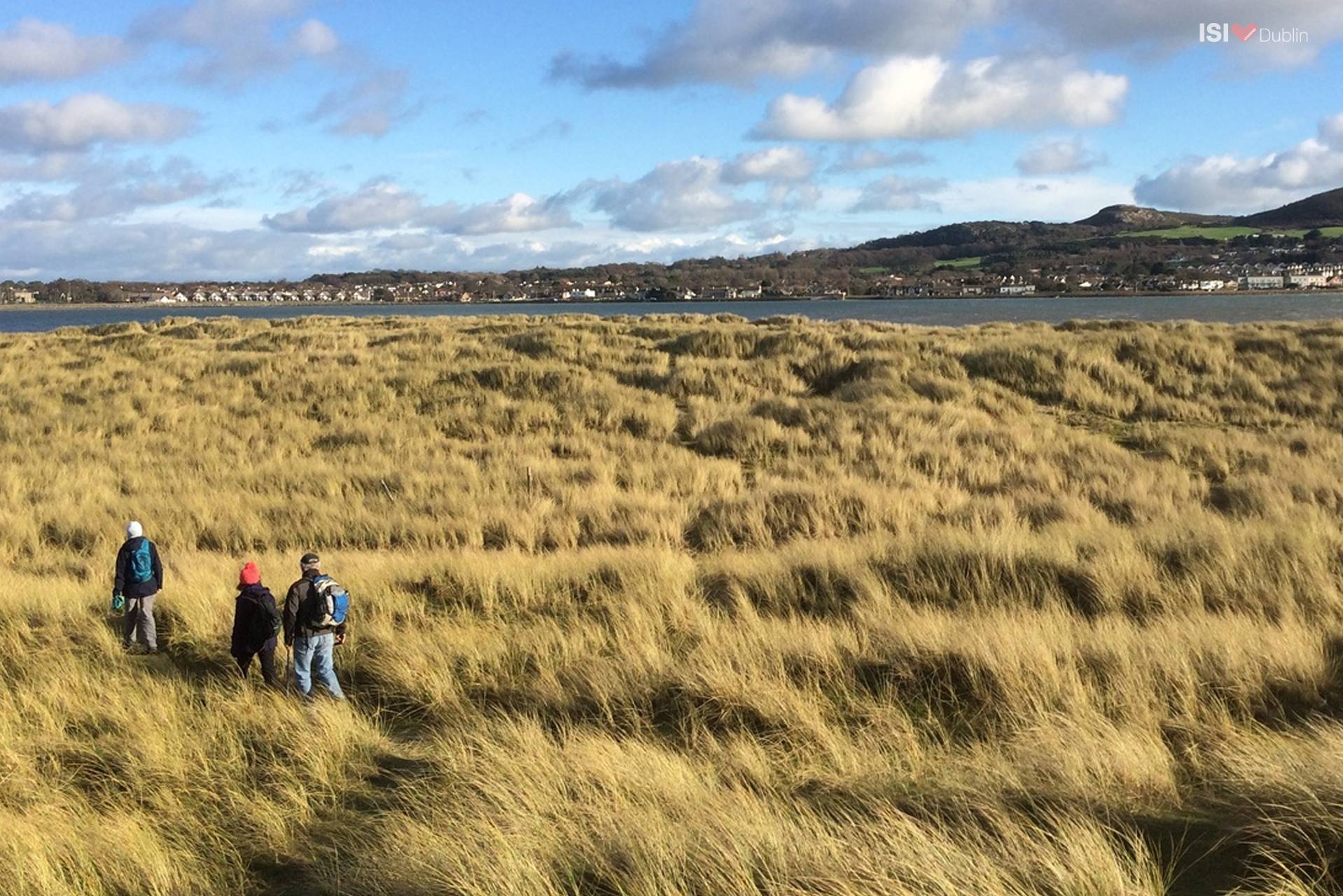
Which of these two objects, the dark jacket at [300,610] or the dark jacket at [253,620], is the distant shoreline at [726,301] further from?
the dark jacket at [300,610]

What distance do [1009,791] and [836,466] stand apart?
36.6 feet

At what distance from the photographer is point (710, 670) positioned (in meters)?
5.57

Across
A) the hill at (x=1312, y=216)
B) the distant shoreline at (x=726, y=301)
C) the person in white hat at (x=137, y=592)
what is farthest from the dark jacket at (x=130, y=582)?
the hill at (x=1312, y=216)

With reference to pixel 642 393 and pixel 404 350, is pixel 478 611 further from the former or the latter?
pixel 404 350

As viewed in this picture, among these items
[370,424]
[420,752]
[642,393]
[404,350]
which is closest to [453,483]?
[370,424]

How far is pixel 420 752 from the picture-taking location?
5.03 metres

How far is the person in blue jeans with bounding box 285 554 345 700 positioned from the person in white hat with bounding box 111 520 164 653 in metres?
2.03

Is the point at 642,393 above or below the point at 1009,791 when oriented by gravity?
above

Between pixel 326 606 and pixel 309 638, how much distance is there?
24 centimetres

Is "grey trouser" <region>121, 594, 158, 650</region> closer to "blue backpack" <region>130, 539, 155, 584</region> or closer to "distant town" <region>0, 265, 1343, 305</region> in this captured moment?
"blue backpack" <region>130, 539, 155, 584</region>

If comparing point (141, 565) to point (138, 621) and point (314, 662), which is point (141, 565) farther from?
point (314, 662)

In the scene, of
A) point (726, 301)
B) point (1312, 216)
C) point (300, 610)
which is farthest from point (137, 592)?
point (1312, 216)

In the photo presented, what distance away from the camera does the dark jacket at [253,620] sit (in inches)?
246

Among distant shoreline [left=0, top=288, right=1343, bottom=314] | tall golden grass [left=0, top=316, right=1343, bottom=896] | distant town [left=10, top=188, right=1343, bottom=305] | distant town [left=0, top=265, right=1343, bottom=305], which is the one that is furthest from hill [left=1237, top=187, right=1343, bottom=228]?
tall golden grass [left=0, top=316, right=1343, bottom=896]
